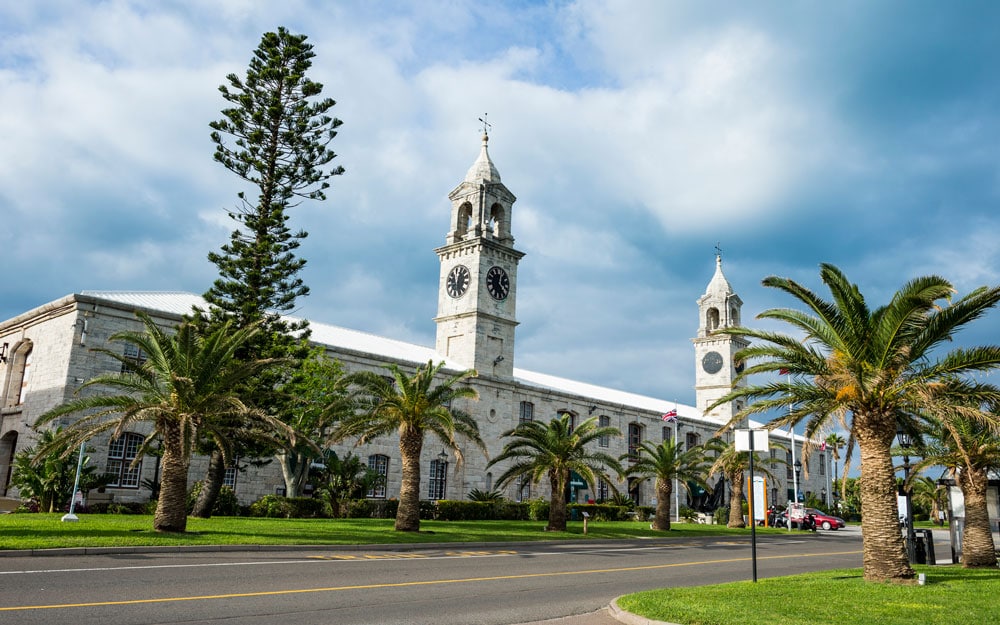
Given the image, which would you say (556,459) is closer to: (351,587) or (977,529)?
(977,529)

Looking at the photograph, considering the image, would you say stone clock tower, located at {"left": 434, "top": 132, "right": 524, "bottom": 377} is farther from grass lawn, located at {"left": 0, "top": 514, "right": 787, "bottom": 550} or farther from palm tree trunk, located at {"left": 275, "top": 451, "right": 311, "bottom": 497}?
grass lawn, located at {"left": 0, "top": 514, "right": 787, "bottom": 550}

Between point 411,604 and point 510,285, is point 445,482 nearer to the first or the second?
point 510,285

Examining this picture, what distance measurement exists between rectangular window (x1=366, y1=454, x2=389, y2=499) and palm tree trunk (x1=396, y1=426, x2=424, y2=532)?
12298mm

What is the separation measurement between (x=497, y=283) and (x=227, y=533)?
28877 millimetres

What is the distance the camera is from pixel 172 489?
1964cm

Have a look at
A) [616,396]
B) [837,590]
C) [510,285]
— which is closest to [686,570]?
[837,590]

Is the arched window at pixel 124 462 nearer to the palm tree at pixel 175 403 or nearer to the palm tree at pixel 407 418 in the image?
the palm tree at pixel 175 403

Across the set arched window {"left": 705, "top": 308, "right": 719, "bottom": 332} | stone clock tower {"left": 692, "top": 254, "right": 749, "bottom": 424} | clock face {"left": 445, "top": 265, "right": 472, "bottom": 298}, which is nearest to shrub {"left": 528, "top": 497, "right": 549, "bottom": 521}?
clock face {"left": 445, "top": 265, "right": 472, "bottom": 298}

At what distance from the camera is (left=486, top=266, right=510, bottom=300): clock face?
46062 mm

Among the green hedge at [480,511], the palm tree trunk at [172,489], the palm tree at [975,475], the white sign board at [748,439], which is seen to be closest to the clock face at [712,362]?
the green hedge at [480,511]

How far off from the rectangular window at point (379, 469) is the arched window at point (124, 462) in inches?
450

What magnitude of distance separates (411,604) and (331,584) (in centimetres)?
234

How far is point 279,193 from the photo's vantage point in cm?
2944

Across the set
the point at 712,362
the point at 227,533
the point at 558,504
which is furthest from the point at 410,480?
the point at 712,362
